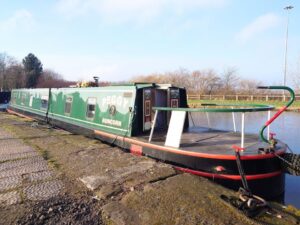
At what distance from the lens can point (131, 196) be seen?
4.33 metres

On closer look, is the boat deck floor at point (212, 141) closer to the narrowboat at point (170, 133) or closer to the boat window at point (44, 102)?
the narrowboat at point (170, 133)

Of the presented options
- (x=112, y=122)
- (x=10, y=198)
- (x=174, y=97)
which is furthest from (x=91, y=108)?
(x=10, y=198)

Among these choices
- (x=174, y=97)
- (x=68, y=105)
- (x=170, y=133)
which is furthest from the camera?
(x=68, y=105)

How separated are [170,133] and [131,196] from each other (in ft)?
7.69

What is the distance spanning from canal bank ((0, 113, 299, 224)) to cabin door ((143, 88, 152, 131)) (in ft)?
5.53

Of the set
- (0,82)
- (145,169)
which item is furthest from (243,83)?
(145,169)

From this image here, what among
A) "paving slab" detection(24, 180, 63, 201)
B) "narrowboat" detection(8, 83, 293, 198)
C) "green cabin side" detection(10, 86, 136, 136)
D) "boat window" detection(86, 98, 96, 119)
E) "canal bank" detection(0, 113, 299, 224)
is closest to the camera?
"canal bank" detection(0, 113, 299, 224)

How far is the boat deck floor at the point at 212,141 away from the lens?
596cm

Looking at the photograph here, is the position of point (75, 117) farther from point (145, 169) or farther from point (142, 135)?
point (145, 169)

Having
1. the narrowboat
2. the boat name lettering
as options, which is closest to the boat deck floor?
the narrowboat

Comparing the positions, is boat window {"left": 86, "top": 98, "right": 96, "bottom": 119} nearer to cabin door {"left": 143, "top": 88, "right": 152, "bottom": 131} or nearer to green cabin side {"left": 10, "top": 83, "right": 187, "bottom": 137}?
green cabin side {"left": 10, "top": 83, "right": 187, "bottom": 137}

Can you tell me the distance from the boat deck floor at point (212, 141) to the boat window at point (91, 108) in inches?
96.9

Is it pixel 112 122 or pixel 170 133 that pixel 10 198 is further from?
pixel 112 122

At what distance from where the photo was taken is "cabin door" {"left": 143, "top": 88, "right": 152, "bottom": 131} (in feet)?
25.8
